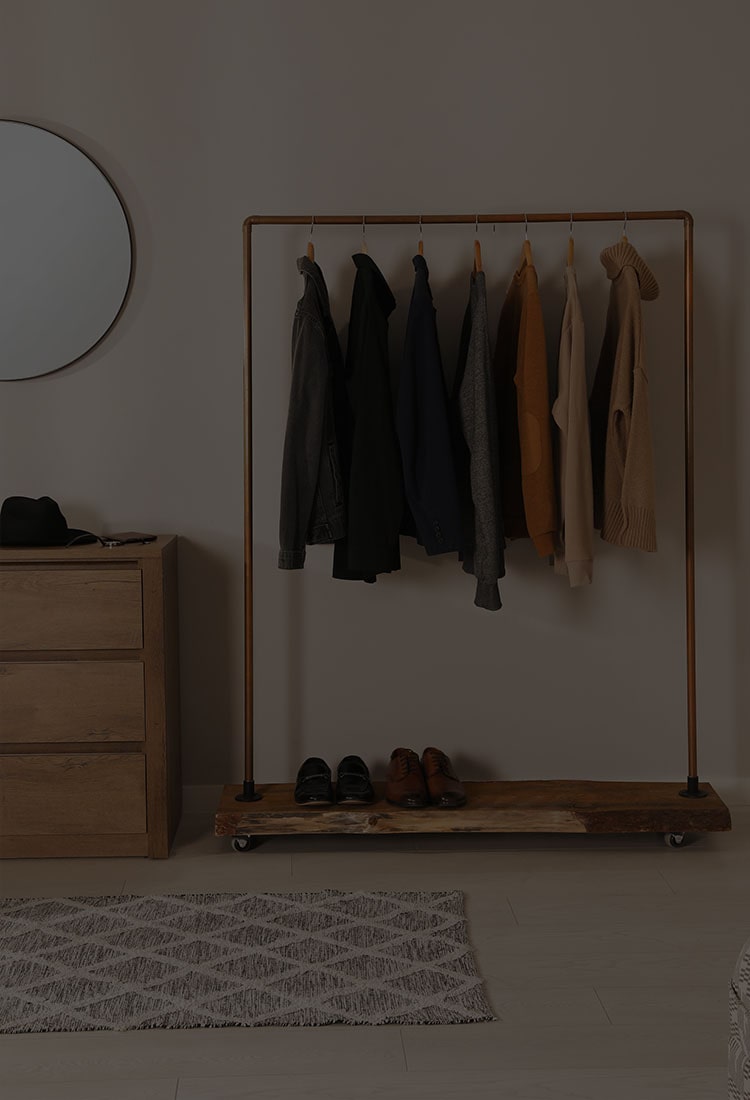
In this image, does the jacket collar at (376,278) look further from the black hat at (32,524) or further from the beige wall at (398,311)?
the black hat at (32,524)

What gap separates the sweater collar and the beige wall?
199 mm

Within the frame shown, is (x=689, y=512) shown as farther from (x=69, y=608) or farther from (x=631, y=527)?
(x=69, y=608)

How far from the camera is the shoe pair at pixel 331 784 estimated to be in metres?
2.94

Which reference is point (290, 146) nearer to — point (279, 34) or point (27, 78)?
point (279, 34)

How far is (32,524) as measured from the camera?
9.48ft

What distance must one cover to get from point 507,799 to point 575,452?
0.93 meters

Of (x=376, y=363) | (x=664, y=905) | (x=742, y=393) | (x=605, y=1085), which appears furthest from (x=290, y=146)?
(x=605, y=1085)

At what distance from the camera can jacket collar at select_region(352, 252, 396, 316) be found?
2.91m

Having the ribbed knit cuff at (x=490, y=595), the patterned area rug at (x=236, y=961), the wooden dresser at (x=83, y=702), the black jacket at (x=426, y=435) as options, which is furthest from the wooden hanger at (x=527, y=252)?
the patterned area rug at (x=236, y=961)

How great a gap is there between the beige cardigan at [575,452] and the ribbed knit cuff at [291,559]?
687 millimetres

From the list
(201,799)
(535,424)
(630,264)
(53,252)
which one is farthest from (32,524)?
(630,264)

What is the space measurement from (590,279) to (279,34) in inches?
42.9

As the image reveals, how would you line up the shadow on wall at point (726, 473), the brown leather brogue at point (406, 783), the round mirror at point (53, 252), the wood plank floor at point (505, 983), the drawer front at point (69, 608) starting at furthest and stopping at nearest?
1. the shadow on wall at point (726, 473)
2. the round mirror at point (53, 252)
3. the brown leather brogue at point (406, 783)
4. the drawer front at point (69, 608)
5. the wood plank floor at point (505, 983)

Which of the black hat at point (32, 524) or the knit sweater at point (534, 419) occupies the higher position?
the knit sweater at point (534, 419)
